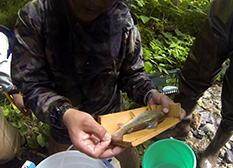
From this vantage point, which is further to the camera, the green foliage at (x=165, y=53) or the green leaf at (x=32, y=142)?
the green foliage at (x=165, y=53)

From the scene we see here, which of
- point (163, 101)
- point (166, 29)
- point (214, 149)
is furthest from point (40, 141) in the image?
point (166, 29)

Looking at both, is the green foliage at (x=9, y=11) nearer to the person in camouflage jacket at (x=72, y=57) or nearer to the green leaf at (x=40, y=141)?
the green leaf at (x=40, y=141)

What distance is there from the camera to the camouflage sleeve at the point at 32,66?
1603mm

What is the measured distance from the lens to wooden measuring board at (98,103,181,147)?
157 cm

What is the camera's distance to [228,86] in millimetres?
2371

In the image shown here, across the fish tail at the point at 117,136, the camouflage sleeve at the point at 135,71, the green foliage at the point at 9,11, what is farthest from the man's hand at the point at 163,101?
the green foliage at the point at 9,11

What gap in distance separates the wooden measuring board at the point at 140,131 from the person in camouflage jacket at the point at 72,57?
8 cm

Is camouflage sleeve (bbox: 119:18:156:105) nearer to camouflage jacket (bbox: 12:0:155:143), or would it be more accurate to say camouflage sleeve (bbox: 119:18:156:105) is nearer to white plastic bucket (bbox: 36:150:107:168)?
camouflage jacket (bbox: 12:0:155:143)

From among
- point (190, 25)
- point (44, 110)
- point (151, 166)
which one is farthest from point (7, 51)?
point (190, 25)

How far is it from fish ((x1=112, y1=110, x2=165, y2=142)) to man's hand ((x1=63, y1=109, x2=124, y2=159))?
151mm

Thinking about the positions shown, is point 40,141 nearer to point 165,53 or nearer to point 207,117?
point 207,117

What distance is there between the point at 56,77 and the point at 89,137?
71 cm

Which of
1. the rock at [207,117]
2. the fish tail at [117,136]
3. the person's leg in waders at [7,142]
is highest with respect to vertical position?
the fish tail at [117,136]

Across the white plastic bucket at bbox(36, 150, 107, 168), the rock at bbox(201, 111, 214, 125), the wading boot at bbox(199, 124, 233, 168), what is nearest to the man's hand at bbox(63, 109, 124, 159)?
the white plastic bucket at bbox(36, 150, 107, 168)
